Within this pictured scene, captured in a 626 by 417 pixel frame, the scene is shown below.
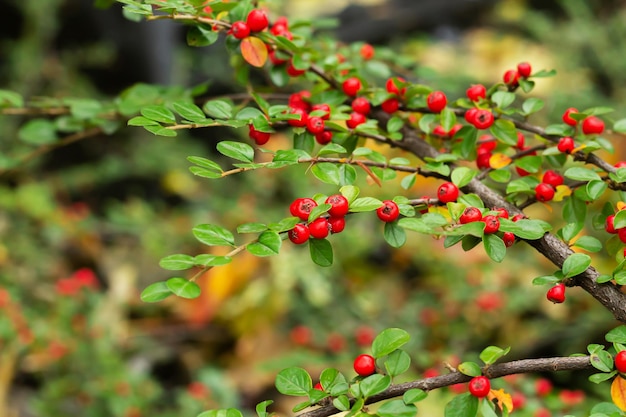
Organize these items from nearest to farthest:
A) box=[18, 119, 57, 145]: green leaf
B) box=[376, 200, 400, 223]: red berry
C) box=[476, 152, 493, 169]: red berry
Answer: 1. box=[376, 200, 400, 223]: red berry
2. box=[476, 152, 493, 169]: red berry
3. box=[18, 119, 57, 145]: green leaf

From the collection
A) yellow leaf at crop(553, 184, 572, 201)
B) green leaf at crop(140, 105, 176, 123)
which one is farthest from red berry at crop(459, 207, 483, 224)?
green leaf at crop(140, 105, 176, 123)

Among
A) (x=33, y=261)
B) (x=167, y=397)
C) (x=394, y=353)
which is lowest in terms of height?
(x=167, y=397)

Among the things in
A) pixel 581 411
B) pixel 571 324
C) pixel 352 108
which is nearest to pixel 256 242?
pixel 352 108

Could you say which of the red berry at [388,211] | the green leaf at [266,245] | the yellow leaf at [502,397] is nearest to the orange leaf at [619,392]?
the yellow leaf at [502,397]

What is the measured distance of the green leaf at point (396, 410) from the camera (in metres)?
0.67

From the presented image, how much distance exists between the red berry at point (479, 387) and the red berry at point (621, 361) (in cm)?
15

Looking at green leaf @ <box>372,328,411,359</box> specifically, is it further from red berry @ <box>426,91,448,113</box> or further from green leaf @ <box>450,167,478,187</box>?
red berry @ <box>426,91,448,113</box>

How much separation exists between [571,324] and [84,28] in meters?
3.31

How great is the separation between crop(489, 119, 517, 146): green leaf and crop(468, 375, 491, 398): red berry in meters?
0.39

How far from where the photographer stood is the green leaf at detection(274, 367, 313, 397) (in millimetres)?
749

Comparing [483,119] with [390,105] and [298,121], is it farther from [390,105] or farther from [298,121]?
[298,121]

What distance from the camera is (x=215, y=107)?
2.91 ft

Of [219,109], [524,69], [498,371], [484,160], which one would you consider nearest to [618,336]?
[498,371]

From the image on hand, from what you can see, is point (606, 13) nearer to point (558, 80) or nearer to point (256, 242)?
point (558, 80)
